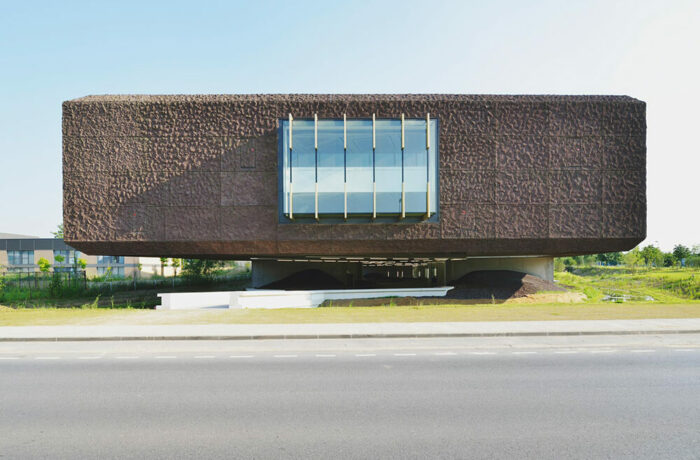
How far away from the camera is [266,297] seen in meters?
22.7

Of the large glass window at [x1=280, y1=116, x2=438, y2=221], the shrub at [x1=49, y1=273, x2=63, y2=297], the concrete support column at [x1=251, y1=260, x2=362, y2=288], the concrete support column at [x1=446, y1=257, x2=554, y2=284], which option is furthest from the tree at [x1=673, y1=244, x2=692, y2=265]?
the shrub at [x1=49, y1=273, x2=63, y2=297]

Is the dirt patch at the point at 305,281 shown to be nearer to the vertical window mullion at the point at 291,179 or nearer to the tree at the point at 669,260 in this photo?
the vertical window mullion at the point at 291,179

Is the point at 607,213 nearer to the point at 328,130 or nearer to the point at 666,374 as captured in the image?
the point at 328,130

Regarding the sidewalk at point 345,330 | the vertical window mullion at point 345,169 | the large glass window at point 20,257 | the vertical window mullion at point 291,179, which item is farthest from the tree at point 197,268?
the large glass window at point 20,257

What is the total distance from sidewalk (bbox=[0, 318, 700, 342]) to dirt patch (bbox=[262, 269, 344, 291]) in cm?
2144

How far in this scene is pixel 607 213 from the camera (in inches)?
851

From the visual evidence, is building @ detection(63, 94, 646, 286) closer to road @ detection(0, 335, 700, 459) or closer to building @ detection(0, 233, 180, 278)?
road @ detection(0, 335, 700, 459)

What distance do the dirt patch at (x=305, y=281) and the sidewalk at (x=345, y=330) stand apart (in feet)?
70.3

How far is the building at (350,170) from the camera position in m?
21.0

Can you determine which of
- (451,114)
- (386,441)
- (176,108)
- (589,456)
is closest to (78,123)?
(176,108)

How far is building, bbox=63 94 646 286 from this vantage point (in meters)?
21.0

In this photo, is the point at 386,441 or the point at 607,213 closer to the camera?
the point at 386,441

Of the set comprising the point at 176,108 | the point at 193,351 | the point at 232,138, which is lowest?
the point at 193,351

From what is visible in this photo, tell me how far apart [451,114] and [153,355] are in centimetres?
1791
